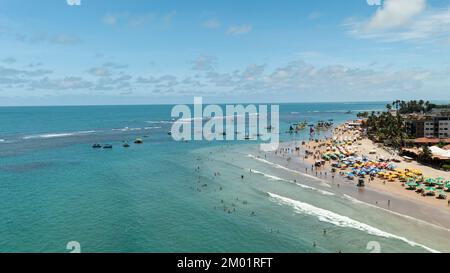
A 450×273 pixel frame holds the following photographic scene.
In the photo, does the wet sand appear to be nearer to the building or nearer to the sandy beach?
the sandy beach

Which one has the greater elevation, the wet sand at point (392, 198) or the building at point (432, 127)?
the building at point (432, 127)

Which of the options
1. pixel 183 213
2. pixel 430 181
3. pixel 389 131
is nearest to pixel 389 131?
pixel 389 131

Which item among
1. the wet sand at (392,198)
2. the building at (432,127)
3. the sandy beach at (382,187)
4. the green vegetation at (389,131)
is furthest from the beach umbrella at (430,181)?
the building at (432,127)

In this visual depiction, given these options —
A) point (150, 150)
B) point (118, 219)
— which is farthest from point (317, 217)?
point (150, 150)

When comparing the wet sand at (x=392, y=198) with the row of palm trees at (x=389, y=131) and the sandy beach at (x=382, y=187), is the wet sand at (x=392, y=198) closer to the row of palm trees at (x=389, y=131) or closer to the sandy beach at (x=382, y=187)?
the sandy beach at (x=382, y=187)

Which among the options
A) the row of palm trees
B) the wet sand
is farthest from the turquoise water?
the row of palm trees

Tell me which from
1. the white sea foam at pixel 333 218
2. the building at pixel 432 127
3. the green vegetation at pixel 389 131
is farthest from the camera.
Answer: the building at pixel 432 127

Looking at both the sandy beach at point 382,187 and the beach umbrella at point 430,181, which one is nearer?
the sandy beach at point 382,187

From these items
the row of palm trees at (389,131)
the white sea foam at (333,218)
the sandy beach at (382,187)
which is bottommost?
the white sea foam at (333,218)
